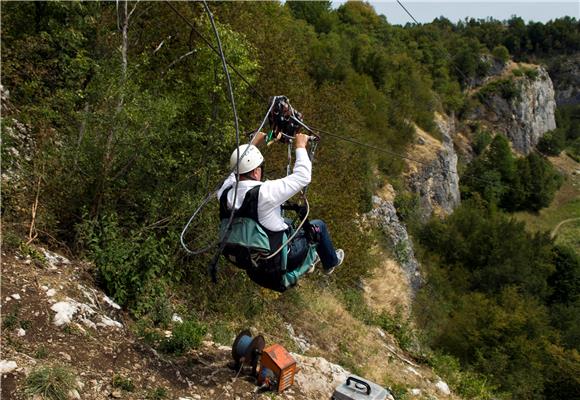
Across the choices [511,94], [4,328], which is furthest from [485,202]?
[4,328]

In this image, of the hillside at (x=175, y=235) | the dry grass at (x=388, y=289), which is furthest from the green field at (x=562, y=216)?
the dry grass at (x=388, y=289)

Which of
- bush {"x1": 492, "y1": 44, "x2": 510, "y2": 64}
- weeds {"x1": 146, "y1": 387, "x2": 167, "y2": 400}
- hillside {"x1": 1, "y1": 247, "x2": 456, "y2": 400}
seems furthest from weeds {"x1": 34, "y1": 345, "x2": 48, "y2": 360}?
bush {"x1": 492, "y1": 44, "x2": 510, "y2": 64}

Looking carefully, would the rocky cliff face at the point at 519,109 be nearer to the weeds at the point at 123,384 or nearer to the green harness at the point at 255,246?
the green harness at the point at 255,246

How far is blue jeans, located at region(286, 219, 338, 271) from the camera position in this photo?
17.7ft

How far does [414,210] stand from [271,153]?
2648 centimetres

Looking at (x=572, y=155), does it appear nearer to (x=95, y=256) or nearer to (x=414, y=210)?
(x=414, y=210)

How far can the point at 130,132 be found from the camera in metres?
7.37

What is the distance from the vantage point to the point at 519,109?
87.0 m

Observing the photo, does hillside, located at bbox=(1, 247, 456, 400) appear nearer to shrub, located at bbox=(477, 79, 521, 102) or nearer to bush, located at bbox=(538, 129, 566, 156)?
shrub, located at bbox=(477, 79, 521, 102)

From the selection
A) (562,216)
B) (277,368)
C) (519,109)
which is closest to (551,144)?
(519,109)

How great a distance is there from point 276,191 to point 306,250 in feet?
3.46

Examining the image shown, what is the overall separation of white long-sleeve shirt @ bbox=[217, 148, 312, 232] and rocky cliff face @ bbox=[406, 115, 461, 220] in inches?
1410

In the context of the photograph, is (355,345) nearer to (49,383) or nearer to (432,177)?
(49,383)

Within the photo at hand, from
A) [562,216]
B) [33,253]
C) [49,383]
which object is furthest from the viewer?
[562,216]
